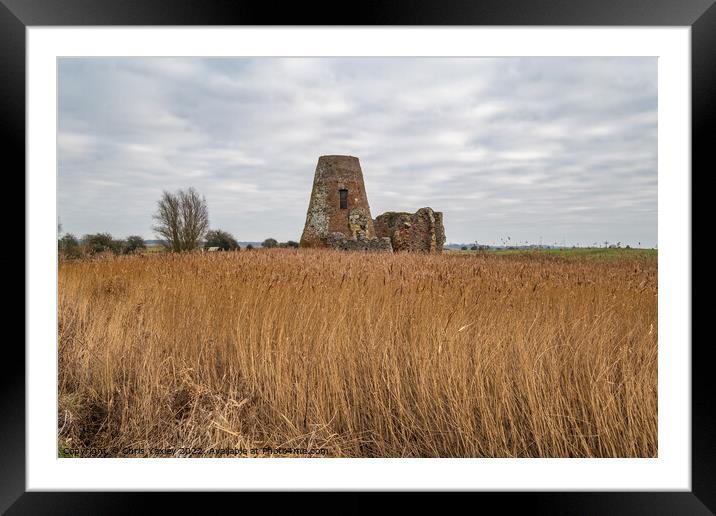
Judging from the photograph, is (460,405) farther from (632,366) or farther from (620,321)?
(620,321)

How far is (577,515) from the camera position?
4.34ft

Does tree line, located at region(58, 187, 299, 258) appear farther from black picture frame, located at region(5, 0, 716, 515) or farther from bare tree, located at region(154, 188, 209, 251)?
black picture frame, located at region(5, 0, 716, 515)

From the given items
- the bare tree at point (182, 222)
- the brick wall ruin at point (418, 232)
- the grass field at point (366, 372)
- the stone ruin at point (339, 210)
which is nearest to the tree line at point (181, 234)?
the bare tree at point (182, 222)

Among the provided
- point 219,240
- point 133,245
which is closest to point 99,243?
point 133,245

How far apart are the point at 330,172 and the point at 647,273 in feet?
41.6

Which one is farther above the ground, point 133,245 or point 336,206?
point 336,206

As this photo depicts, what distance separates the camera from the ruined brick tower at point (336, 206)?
14.1m

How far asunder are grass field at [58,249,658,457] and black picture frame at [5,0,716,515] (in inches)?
8.1

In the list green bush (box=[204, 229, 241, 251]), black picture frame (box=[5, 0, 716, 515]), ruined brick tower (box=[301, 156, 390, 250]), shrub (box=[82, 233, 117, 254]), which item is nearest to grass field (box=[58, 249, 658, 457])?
black picture frame (box=[5, 0, 716, 515])

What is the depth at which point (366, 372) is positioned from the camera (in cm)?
181

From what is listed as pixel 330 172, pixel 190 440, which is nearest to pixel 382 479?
pixel 190 440
